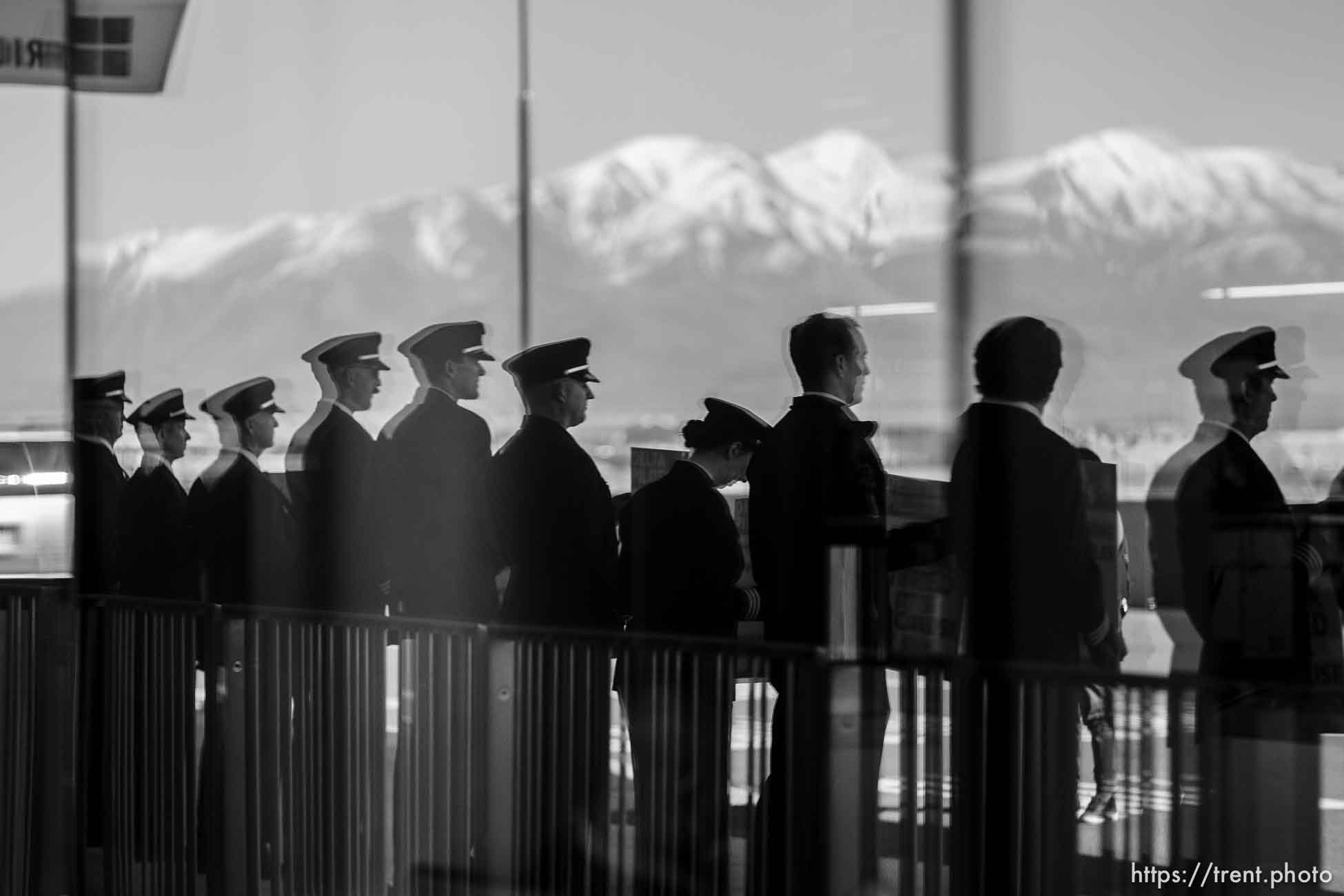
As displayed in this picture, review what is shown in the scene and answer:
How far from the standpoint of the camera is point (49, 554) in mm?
4582

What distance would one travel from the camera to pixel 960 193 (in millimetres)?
2975

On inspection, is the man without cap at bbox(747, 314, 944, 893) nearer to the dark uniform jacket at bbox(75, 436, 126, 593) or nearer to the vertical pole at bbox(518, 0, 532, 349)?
the vertical pole at bbox(518, 0, 532, 349)

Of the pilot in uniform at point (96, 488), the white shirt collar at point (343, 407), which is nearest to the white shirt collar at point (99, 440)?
the pilot in uniform at point (96, 488)

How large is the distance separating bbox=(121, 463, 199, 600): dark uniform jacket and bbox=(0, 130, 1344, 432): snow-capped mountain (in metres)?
0.28

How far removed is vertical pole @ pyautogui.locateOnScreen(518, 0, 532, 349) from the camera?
Answer: 3852mm

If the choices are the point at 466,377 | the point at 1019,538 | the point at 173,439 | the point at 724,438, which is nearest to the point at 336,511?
the point at 173,439

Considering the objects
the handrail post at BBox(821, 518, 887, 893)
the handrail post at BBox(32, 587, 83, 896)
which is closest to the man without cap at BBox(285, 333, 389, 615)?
the handrail post at BBox(32, 587, 83, 896)

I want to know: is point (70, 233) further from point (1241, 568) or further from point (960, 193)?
point (1241, 568)

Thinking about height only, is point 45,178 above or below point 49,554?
above

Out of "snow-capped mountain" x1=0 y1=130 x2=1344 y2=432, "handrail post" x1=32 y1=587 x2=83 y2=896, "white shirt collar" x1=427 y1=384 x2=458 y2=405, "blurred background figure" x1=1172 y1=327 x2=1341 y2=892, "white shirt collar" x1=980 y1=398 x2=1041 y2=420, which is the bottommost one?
"handrail post" x1=32 y1=587 x2=83 y2=896

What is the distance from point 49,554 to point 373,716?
4.74 feet

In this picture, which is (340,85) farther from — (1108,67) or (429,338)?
(1108,67)

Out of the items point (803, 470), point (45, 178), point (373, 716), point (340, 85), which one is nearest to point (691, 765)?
point (803, 470)

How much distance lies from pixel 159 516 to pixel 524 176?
4.77 ft
